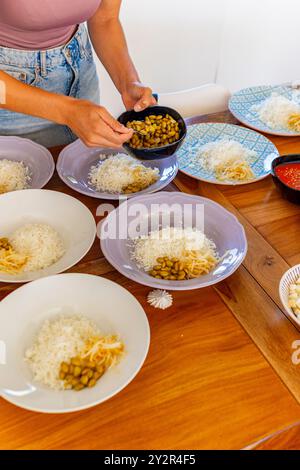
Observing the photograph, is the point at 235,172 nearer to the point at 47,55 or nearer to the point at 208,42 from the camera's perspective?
the point at 47,55

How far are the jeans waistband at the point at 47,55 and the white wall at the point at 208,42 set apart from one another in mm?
1666

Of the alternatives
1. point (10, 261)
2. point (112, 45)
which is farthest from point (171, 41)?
point (10, 261)

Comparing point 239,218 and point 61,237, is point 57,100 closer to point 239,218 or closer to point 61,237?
point 61,237

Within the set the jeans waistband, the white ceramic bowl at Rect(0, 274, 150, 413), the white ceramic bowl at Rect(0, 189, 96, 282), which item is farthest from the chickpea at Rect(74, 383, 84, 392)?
the jeans waistband

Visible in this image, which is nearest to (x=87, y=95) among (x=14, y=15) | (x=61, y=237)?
(x=14, y=15)

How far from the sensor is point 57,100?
1382mm

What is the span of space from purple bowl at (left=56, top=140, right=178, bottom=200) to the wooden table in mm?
257

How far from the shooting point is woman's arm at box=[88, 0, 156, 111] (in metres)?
1.75

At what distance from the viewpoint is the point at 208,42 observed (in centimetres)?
382

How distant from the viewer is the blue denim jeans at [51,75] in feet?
5.56

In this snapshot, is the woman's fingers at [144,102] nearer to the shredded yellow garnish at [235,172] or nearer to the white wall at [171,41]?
the shredded yellow garnish at [235,172]

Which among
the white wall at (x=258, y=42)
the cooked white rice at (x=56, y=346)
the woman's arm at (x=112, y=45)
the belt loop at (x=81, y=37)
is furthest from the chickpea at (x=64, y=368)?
the white wall at (x=258, y=42)

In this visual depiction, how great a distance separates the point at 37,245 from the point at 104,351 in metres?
0.42
